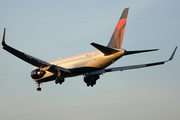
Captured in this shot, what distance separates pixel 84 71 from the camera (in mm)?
42750

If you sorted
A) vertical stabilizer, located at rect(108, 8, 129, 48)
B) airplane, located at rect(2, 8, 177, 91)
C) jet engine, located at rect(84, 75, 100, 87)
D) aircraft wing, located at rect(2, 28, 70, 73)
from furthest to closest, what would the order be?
jet engine, located at rect(84, 75, 100, 87) → vertical stabilizer, located at rect(108, 8, 129, 48) → airplane, located at rect(2, 8, 177, 91) → aircraft wing, located at rect(2, 28, 70, 73)

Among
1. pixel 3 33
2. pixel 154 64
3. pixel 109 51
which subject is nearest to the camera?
pixel 3 33

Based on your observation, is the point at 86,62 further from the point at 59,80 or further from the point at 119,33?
the point at 119,33

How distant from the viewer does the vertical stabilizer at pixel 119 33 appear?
4203 cm

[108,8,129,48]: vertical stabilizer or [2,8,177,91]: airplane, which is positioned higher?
[108,8,129,48]: vertical stabilizer

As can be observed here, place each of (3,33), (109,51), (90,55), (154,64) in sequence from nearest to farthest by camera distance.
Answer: (3,33) → (109,51) → (90,55) → (154,64)

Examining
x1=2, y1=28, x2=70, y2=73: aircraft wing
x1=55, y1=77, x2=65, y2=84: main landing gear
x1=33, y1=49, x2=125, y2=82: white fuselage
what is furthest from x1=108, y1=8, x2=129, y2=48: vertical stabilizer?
x1=55, y1=77, x2=65, y2=84: main landing gear

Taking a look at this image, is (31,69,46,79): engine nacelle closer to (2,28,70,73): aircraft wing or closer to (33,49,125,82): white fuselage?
(33,49,125,82): white fuselage

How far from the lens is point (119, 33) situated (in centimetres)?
4272

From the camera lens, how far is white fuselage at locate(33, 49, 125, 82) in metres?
40.1

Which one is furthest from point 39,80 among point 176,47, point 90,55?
point 176,47

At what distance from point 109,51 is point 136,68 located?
9.84 metres

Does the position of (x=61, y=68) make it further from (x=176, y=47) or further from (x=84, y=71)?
(x=176, y=47)

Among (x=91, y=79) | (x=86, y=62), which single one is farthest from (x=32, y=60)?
(x=91, y=79)
